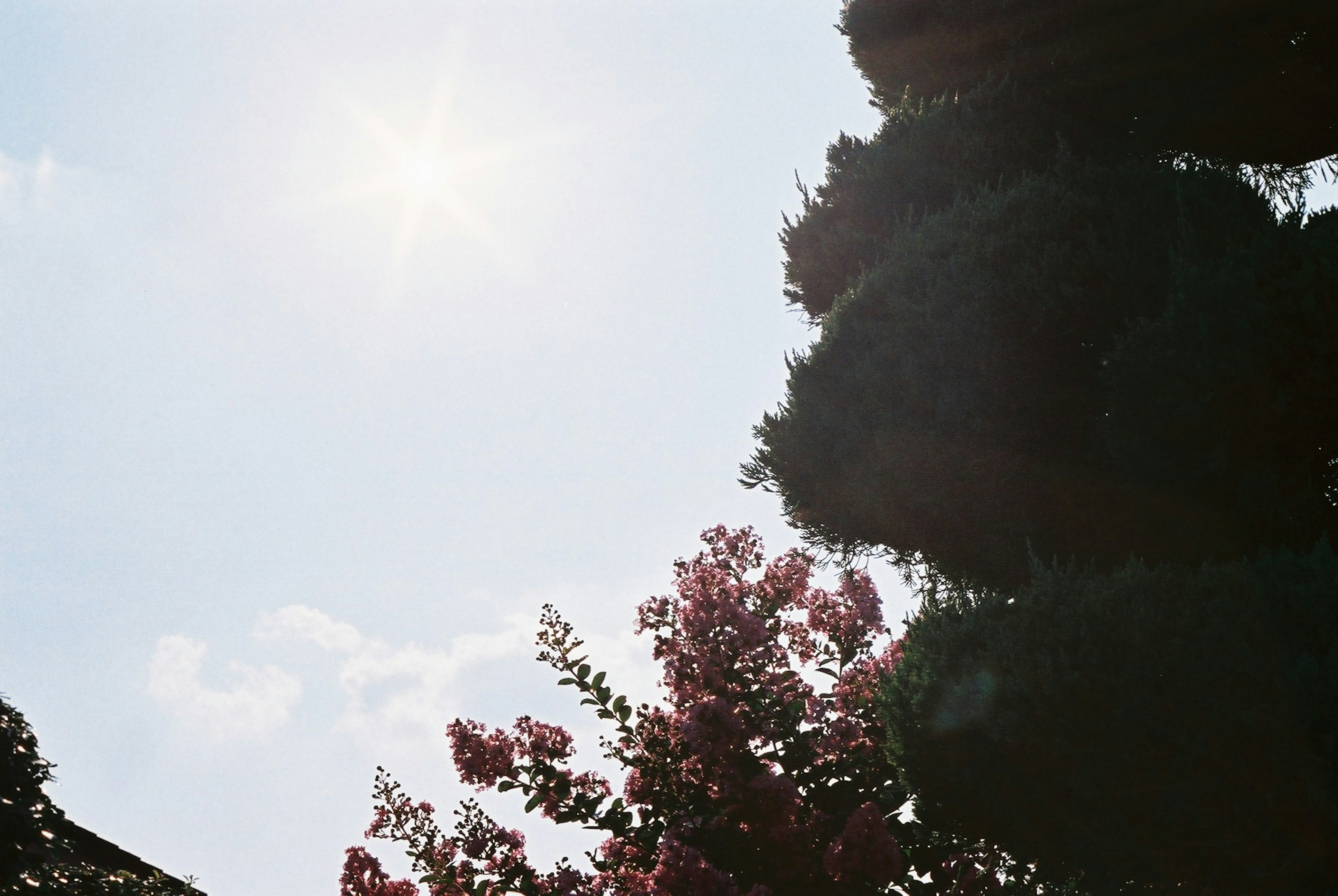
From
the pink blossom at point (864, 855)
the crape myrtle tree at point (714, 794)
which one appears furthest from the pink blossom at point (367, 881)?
the pink blossom at point (864, 855)

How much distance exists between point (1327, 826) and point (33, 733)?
7.56 meters

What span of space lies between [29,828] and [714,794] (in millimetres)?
4095

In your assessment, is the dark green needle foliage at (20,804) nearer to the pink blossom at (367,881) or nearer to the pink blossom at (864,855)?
the pink blossom at (367,881)

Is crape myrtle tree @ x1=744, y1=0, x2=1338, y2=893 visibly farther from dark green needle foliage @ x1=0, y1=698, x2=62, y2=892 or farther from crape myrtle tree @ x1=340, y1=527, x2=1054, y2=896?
dark green needle foliage @ x1=0, y1=698, x2=62, y2=892

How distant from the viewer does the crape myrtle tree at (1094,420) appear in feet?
19.4

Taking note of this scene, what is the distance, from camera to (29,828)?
519 centimetres

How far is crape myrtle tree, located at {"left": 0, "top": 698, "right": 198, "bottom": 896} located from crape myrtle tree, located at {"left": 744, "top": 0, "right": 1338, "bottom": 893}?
538 centimetres

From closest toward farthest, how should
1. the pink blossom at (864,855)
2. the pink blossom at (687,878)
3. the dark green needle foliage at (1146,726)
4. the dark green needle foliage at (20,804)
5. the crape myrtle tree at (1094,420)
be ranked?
the dark green needle foliage at (20,804) < the dark green needle foliage at (1146,726) < the crape myrtle tree at (1094,420) < the pink blossom at (687,878) < the pink blossom at (864,855)

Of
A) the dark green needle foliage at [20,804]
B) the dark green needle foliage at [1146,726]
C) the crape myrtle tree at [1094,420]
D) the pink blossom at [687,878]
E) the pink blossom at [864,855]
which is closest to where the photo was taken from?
the dark green needle foliage at [20,804]

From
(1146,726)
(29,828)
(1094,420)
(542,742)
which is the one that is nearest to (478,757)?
(542,742)

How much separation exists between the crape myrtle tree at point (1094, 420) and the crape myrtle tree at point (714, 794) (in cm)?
41

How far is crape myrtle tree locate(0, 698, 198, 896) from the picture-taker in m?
5.11

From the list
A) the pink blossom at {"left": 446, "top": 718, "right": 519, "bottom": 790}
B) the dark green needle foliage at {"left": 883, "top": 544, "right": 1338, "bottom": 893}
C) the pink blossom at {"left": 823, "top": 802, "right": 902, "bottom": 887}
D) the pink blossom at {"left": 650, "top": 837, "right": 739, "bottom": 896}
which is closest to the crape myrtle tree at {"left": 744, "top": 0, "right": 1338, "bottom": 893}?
the dark green needle foliage at {"left": 883, "top": 544, "right": 1338, "bottom": 893}

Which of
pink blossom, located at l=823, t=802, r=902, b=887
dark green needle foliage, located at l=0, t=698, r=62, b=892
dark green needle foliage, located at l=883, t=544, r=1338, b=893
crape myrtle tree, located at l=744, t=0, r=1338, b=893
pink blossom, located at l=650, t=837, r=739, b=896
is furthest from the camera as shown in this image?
pink blossom, located at l=823, t=802, r=902, b=887
